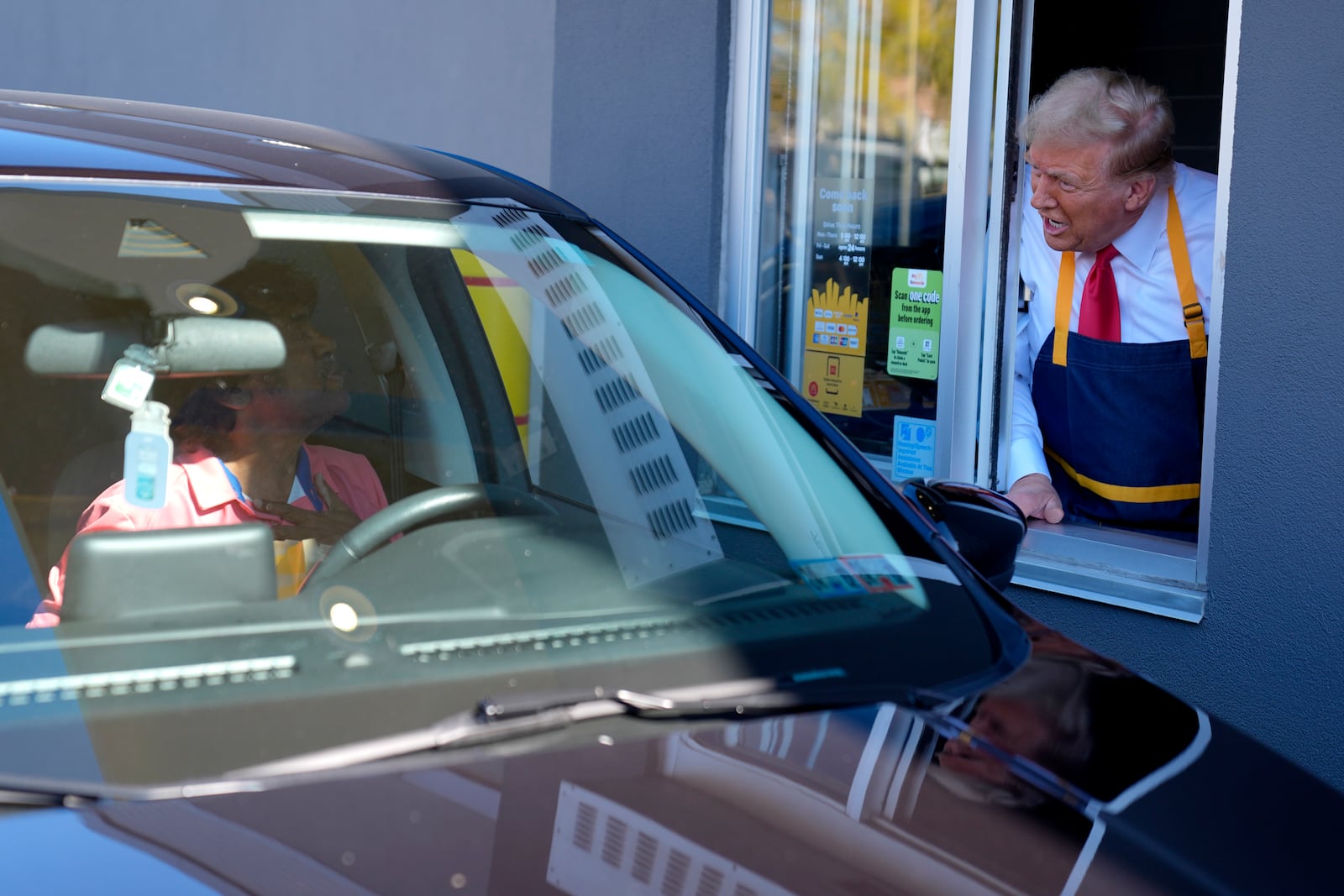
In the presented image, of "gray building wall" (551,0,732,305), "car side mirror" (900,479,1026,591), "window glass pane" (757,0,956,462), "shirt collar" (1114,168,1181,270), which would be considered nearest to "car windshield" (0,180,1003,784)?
"car side mirror" (900,479,1026,591)

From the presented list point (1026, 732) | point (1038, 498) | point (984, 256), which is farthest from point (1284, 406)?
point (1026, 732)

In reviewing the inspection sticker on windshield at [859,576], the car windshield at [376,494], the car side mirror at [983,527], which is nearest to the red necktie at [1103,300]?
the car side mirror at [983,527]

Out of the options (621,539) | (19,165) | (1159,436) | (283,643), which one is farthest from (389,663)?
(1159,436)

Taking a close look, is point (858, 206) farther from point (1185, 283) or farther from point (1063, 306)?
point (1185, 283)

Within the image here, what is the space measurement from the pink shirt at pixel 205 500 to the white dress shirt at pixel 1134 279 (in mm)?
2588

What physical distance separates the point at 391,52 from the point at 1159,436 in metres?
4.29

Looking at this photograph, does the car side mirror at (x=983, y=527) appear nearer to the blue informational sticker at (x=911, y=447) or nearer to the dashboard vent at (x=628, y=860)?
the dashboard vent at (x=628, y=860)

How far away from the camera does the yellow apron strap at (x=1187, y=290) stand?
376 centimetres

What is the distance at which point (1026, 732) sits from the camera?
1.47m

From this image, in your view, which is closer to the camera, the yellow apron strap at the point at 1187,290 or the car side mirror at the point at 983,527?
the car side mirror at the point at 983,527

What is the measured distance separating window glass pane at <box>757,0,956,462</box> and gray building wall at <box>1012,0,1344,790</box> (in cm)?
113

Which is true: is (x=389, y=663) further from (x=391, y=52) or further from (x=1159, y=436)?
(x=391, y=52)

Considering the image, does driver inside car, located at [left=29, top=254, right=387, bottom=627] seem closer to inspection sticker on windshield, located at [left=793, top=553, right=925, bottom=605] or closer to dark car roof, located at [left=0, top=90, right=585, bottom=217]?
dark car roof, located at [left=0, top=90, right=585, bottom=217]

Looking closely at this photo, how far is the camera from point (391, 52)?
21.2ft
